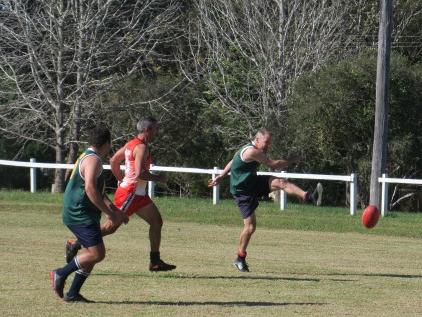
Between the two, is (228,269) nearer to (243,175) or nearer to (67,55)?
(243,175)

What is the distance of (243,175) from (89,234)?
4072 mm

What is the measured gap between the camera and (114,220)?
478 inches

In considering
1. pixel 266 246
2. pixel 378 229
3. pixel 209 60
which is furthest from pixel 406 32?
pixel 266 246

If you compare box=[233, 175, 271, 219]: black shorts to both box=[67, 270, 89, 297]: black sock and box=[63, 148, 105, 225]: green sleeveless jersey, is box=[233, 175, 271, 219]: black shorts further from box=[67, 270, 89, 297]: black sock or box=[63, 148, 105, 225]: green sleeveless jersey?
box=[67, 270, 89, 297]: black sock

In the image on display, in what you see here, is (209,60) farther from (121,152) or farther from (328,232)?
(121,152)

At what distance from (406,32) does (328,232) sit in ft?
55.7

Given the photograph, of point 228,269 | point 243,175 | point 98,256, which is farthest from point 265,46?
point 98,256

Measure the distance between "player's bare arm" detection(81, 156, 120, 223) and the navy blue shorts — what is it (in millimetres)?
313

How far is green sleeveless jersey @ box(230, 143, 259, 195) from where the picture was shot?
15727 mm

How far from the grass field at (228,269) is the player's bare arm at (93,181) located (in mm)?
1056

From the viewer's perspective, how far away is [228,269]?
52.0 feet

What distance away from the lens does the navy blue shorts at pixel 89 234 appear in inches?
478

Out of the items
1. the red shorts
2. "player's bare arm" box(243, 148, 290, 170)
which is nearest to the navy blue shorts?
the red shorts

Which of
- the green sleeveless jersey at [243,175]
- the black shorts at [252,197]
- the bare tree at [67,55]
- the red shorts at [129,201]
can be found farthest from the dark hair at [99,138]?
the bare tree at [67,55]
